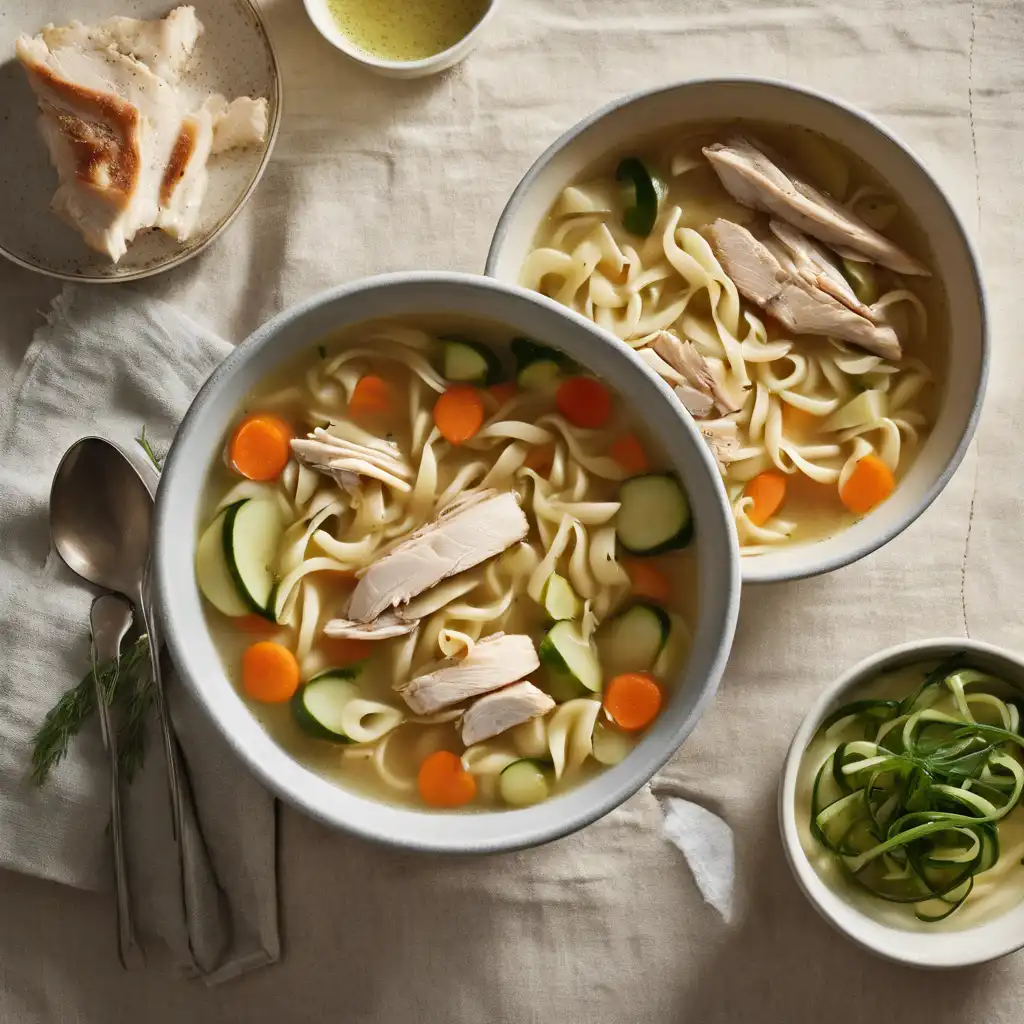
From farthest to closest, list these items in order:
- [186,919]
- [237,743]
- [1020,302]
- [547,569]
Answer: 1. [1020,302]
2. [186,919]
3. [547,569]
4. [237,743]

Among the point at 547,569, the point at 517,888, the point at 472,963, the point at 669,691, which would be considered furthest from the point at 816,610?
the point at 472,963

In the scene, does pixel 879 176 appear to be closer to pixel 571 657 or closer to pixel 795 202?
pixel 795 202

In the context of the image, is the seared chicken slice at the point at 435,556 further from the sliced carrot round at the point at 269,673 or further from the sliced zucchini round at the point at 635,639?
the sliced zucchini round at the point at 635,639

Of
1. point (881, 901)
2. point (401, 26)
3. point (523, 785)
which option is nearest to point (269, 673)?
point (523, 785)

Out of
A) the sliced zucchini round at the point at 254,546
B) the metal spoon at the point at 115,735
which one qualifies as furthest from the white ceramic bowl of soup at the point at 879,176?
the metal spoon at the point at 115,735

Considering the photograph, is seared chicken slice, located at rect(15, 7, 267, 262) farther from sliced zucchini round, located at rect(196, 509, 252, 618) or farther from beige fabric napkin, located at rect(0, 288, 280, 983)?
sliced zucchini round, located at rect(196, 509, 252, 618)

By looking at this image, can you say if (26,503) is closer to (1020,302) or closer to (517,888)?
(517,888)
